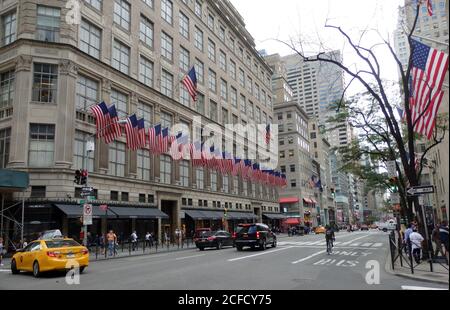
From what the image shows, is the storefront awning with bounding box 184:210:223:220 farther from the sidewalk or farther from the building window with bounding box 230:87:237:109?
the sidewalk

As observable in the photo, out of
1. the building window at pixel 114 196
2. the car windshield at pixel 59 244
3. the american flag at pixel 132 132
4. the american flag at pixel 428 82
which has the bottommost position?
the car windshield at pixel 59 244

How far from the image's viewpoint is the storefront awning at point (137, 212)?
32562 mm

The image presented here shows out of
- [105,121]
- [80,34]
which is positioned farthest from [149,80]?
[105,121]

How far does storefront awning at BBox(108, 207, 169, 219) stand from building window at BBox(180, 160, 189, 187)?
7.89 meters

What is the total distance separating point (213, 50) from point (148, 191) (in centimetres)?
2843

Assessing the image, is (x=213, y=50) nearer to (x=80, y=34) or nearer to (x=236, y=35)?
(x=236, y=35)

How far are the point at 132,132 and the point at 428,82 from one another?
22076 mm

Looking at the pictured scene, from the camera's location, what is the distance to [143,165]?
39.2 meters

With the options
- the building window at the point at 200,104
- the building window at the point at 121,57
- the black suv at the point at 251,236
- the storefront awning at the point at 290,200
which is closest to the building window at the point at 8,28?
the building window at the point at 121,57

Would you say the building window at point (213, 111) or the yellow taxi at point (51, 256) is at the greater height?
the building window at point (213, 111)

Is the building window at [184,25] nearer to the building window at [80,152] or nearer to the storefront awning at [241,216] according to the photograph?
the building window at [80,152]

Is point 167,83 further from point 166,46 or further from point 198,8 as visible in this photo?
point 198,8

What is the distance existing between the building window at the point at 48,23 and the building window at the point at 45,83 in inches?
90.0

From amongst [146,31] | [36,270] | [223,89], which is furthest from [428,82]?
[223,89]
